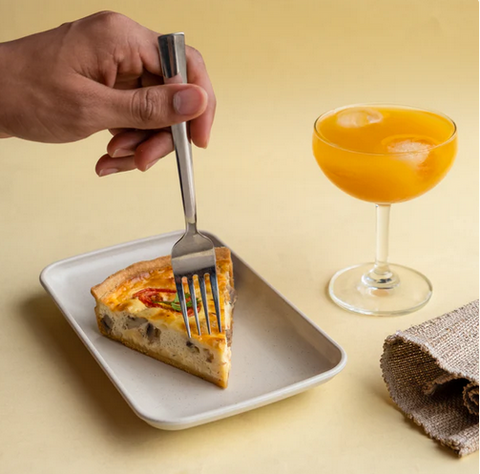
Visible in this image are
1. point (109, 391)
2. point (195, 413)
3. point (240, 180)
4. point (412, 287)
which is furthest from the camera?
point (240, 180)

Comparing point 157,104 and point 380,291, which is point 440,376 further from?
point 157,104

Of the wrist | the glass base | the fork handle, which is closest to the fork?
the fork handle

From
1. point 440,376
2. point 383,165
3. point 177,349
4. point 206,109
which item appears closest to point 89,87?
point 206,109

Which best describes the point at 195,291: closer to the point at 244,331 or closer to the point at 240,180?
the point at 244,331

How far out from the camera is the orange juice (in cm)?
230

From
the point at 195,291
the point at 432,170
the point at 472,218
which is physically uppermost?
the point at 432,170

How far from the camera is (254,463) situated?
1.91 meters

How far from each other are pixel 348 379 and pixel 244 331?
361 mm

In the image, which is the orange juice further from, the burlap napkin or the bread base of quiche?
the bread base of quiche

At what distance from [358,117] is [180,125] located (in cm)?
66

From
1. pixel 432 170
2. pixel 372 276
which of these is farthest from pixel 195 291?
pixel 432 170

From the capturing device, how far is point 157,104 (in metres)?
2.04

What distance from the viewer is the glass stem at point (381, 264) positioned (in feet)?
8.35

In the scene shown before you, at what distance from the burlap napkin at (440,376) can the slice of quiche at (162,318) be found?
465 mm
